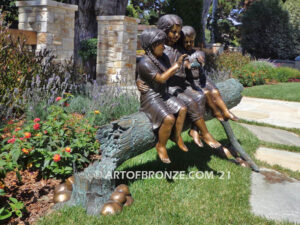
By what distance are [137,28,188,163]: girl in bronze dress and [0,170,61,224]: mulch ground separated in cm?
126

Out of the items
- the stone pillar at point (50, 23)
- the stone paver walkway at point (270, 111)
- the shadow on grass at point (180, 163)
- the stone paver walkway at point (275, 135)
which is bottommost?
the shadow on grass at point (180, 163)

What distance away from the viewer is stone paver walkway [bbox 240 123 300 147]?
18.0 feet

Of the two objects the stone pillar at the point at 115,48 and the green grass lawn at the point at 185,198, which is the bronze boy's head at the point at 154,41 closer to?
the green grass lawn at the point at 185,198

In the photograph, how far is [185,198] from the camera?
3.09 metres

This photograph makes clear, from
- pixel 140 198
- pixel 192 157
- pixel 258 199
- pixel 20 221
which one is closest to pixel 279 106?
pixel 192 157

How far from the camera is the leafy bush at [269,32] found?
2422 centimetres

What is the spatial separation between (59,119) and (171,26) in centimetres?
178

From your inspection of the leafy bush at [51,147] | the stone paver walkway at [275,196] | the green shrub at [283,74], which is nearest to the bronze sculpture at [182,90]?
the stone paver walkway at [275,196]

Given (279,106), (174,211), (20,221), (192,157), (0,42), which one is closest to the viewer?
(20,221)

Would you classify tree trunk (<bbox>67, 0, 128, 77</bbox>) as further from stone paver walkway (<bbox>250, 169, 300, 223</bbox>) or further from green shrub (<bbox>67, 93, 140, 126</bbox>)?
stone paver walkway (<bbox>250, 169, 300, 223</bbox>)

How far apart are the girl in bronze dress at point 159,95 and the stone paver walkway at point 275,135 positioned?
10.2 ft

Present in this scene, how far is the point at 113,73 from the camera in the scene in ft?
26.0

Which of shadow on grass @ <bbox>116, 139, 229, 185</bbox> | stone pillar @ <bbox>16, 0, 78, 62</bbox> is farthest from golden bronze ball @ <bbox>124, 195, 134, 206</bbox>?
stone pillar @ <bbox>16, 0, 78, 62</bbox>

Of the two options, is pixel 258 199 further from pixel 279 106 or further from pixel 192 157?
pixel 279 106
